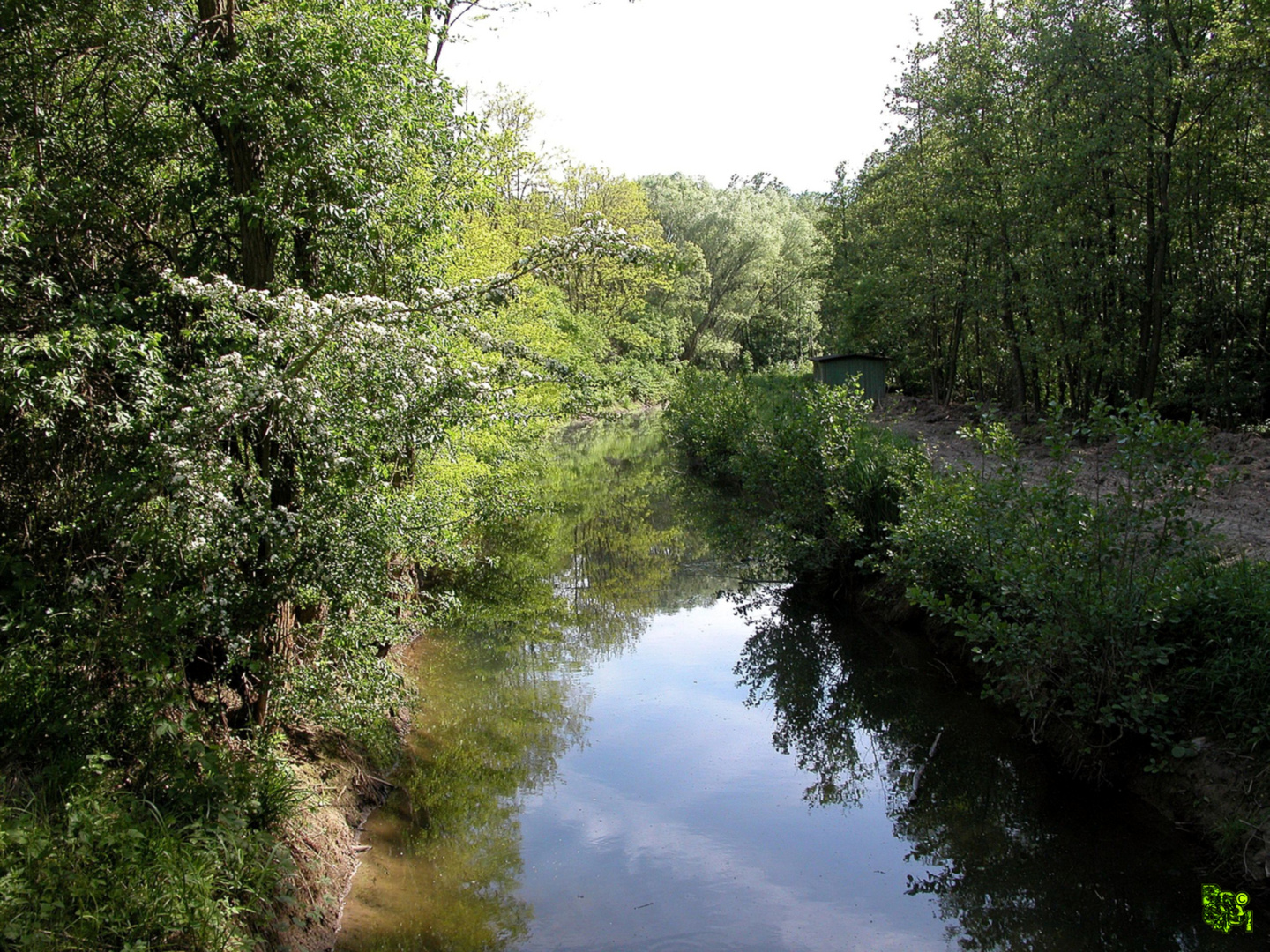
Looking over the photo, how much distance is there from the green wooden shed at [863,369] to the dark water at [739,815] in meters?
17.5

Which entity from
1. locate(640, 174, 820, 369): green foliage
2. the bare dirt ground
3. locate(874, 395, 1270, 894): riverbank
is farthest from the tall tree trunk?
locate(640, 174, 820, 369): green foliage

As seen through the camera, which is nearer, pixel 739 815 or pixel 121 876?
pixel 121 876

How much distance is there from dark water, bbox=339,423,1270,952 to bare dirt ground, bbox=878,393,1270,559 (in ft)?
8.31

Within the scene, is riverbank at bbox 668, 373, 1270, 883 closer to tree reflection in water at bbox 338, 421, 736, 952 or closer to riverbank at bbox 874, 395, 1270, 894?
riverbank at bbox 874, 395, 1270, 894

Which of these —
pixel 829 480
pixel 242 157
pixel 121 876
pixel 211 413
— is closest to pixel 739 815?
pixel 121 876

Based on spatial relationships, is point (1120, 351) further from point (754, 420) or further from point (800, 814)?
point (800, 814)

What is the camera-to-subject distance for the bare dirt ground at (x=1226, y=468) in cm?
768

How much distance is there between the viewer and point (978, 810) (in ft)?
21.5

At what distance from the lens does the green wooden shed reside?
89.7ft

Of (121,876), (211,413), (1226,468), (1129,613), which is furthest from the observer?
(1226,468)

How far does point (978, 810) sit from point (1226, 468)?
7.17 meters

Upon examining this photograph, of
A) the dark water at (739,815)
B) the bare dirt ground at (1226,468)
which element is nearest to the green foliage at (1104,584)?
the bare dirt ground at (1226,468)

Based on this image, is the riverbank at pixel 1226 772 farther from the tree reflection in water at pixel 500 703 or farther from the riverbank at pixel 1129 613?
the tree reflection in water at pixel 500 703

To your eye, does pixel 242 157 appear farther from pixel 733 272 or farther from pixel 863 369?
pixel 733 272
